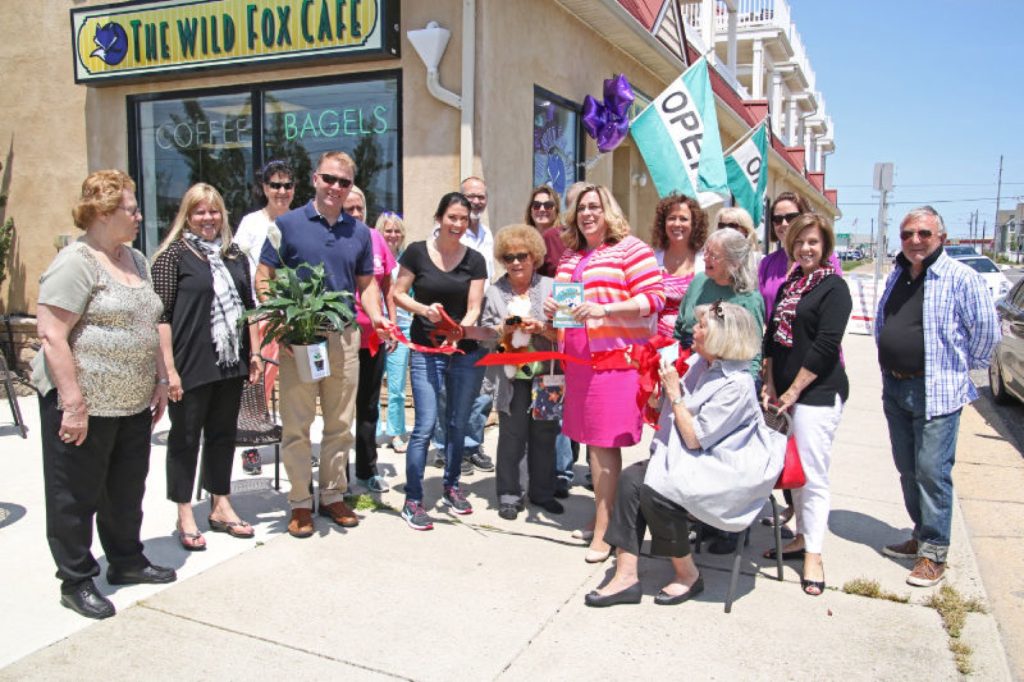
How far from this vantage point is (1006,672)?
3227 mm

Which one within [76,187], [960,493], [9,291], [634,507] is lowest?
[960,493]

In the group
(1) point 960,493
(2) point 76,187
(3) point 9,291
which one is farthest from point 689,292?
(3) point 9,291

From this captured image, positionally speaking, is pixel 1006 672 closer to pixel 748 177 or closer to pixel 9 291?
pixel 748 177

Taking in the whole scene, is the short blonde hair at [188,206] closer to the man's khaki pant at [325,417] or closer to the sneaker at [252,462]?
the man's khaki pant at [325,417]

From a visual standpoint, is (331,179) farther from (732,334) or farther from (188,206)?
(732,334)

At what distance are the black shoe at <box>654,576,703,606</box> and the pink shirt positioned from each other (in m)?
2.31

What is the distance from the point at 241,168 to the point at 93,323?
17.4ft

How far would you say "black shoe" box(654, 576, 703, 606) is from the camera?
3.76 meters

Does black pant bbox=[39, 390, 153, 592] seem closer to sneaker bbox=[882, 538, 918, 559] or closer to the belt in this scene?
the belt

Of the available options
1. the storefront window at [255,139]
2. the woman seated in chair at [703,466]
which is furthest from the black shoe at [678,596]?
the storefront window at [255,139]

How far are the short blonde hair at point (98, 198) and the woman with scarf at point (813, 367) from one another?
131 inches

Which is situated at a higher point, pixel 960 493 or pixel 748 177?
Result: pixel 748 177

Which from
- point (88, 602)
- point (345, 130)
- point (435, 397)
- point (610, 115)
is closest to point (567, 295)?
point (435, 397)

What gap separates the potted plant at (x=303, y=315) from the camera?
165 inches
